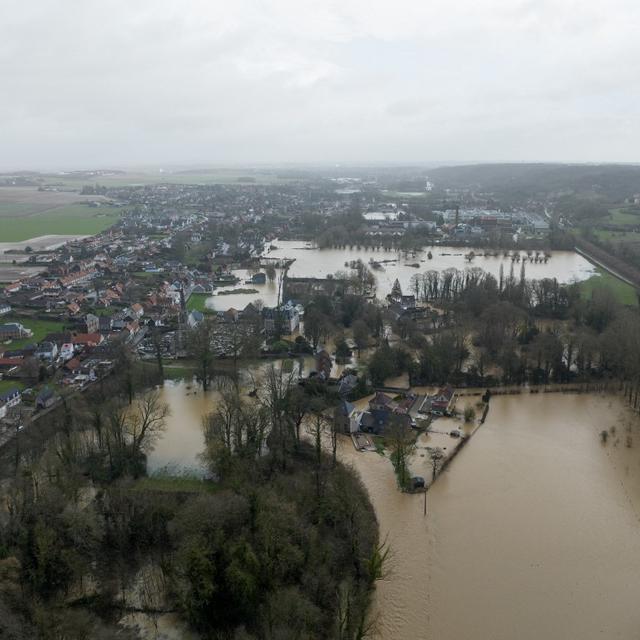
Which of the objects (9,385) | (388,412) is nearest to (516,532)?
(388,412)

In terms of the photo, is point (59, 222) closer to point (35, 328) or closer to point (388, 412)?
point (35, 328)

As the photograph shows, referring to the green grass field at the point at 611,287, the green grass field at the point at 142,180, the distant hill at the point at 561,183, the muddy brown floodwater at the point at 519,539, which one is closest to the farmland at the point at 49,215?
the green grass field at the point at 142,180

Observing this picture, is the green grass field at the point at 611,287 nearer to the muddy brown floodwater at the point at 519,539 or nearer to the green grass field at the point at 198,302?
the muddy brown floodwater at the point at 519,539

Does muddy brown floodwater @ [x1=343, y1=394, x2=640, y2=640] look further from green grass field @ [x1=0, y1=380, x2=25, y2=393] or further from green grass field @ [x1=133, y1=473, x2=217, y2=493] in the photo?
green grass field @ [x1=0, y1=380, x2=25, y2=393]

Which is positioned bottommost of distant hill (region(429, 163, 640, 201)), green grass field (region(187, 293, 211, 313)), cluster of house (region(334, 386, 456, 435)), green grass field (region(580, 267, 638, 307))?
cluster of house (region(334, 386, 456, 435))

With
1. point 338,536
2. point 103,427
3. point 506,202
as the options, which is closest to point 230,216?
point 506,202

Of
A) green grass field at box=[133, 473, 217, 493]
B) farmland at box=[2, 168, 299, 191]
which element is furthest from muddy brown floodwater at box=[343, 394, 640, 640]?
farmland at box=[2, 168, 299, 191]
